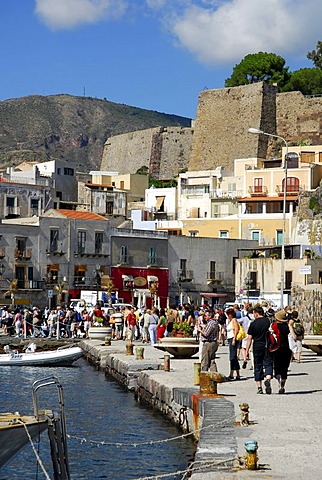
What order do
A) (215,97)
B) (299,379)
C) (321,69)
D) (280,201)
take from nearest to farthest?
(299,379) < (280,201) < (215,97) < (321,69)

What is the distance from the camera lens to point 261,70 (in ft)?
298

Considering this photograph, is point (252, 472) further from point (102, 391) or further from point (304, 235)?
point (304, 235)

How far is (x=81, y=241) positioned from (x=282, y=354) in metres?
42.1

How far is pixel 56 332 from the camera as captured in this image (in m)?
43.2

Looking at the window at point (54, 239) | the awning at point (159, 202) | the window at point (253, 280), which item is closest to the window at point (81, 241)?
the window at point (54, 239)

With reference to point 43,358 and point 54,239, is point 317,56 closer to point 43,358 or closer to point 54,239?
point 54,239

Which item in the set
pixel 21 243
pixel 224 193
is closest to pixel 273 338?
pixel 21 243

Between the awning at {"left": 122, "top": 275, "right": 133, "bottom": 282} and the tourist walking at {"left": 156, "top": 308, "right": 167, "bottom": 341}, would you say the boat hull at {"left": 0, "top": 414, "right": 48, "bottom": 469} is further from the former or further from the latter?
the awning at {"left": 122, "top": 275, "right": 133, "bottom": 282}

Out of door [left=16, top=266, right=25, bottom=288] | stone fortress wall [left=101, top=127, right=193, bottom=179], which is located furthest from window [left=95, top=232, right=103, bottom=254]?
stone fortress wall [left=101, top=127, right=193, bottom=179]

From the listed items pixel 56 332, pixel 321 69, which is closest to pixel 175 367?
pixel 56 332

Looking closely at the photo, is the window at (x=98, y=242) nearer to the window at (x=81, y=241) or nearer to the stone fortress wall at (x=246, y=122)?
the window at (x=81, y=241)

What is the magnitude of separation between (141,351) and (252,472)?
15.9m

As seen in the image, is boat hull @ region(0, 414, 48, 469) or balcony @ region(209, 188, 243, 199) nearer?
boat hull @ region(0, 414, 48, 469)

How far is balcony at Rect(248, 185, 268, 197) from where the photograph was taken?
234ft
